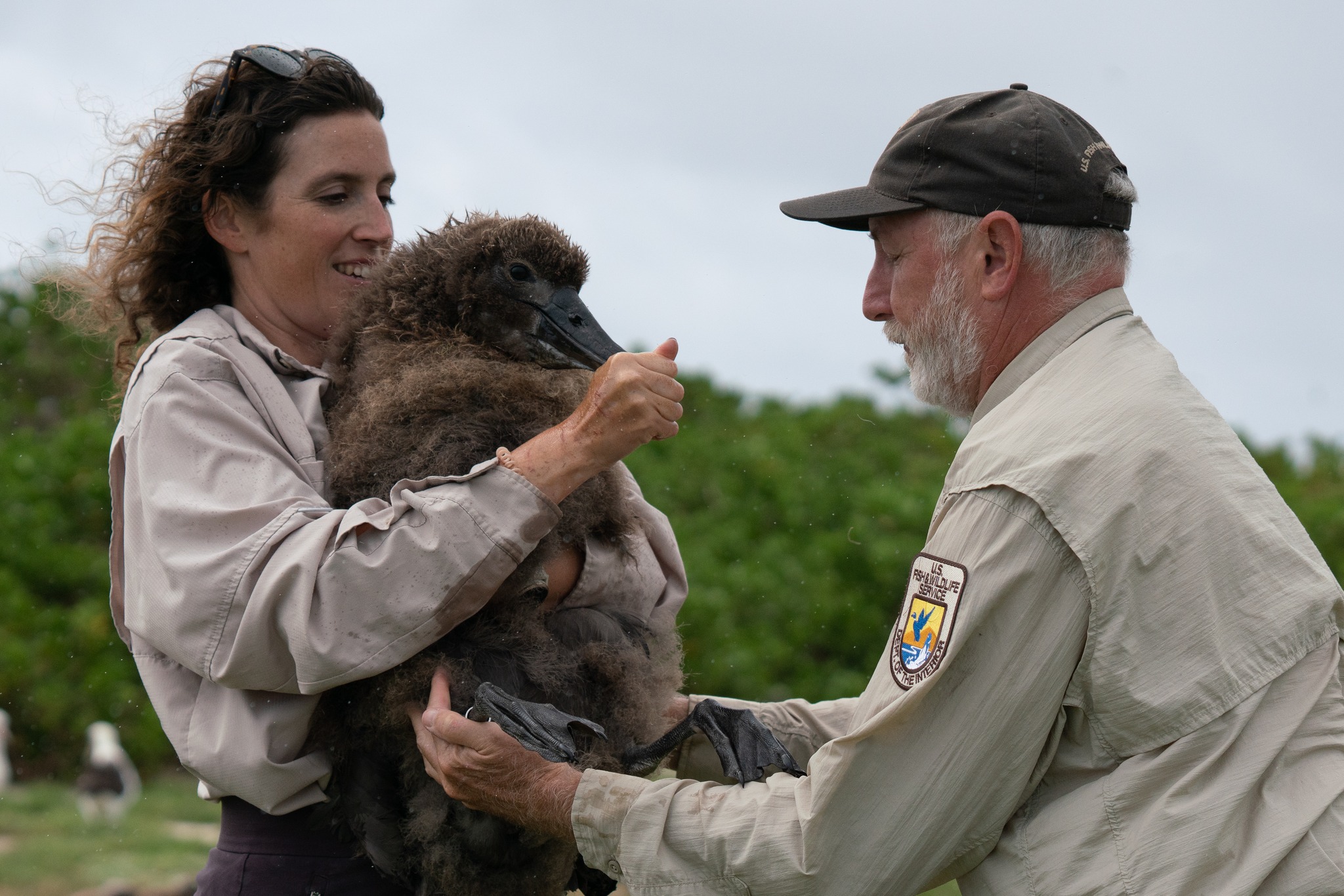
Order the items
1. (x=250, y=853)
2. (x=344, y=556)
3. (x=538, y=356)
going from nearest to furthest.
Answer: (x=344, y=556) → (x=250, y=853) → (x=538, y=356)

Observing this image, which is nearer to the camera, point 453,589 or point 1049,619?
point 1049,619

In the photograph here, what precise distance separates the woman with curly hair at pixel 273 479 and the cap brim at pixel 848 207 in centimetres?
70

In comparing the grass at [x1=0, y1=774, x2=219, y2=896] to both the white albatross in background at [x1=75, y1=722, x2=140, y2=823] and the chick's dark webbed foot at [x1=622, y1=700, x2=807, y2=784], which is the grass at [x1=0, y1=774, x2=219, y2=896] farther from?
the chick's dark webbed foot at [x1=622, y1=700, x2=807, y2=784]

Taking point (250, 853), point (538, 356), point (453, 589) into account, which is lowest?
point (250, 853)

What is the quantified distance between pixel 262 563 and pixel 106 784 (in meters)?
7.20

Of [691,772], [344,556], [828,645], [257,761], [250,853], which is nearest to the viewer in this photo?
[344,556]

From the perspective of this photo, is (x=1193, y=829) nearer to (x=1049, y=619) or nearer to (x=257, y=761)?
(x=1049, y=619)

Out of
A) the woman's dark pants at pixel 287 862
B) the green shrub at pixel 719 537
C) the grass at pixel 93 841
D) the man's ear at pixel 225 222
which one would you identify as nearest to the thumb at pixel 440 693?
the woman's dark pants at pixel 287 862

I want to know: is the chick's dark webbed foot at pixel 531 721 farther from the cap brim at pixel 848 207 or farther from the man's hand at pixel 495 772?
the cap brim at pixel 848 207

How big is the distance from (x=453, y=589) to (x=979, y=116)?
167 centimetres

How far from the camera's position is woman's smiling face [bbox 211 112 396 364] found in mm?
3348

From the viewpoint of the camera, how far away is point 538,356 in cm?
328

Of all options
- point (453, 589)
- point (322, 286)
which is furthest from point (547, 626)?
point (322, 286)

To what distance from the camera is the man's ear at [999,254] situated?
9.74ft
